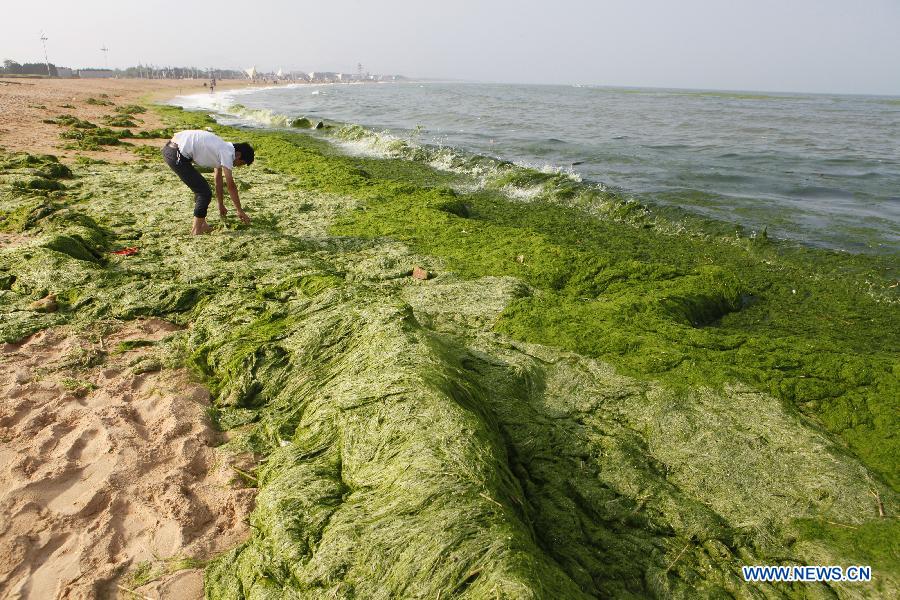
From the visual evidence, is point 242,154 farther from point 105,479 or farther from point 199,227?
point 105,479

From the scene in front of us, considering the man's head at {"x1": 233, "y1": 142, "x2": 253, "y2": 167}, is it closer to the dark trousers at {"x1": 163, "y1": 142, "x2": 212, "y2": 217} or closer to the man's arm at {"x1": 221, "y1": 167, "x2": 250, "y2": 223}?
the man's arm at {"x1": 221, "y1": 167, "x2": 250, "y2": 223}

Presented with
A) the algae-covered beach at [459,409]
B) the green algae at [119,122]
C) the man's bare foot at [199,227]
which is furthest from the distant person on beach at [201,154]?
the green algae at [119,122]


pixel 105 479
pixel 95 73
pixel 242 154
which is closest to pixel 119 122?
pixel 242 154

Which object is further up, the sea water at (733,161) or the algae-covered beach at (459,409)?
the sea water at (733,161)

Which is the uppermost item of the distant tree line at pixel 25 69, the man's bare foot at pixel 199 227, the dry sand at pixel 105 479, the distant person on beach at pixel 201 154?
the distant tree line at pixel 25 69

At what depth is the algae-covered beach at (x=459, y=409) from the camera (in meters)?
2.03

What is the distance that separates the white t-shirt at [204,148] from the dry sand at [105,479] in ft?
9.19

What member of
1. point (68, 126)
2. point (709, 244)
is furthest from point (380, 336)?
point (68, 126)

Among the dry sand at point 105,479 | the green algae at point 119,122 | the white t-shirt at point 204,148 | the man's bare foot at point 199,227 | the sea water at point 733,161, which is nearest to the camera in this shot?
the dry sand at point 105,479

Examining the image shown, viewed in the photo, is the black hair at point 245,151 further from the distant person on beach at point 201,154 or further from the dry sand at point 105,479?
the dry sand at point 105,479

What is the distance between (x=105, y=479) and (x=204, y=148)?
14.1 ft

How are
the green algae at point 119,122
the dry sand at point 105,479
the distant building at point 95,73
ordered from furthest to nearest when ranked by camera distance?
the distant building at point 95,73
the green algae at point 119,122
the dry sand at point 105,479

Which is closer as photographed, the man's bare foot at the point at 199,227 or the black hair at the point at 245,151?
the black hair at the point at 245,151

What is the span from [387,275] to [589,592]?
12.6 feet
